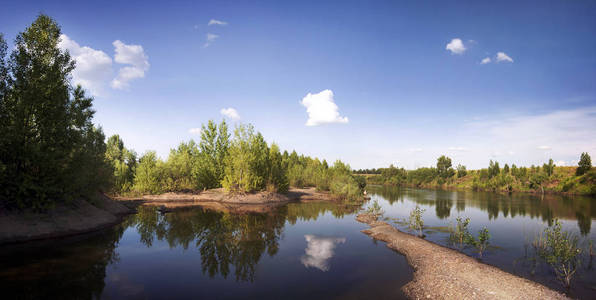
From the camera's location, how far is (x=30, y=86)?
1738cm

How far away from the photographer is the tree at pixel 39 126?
16.5 m

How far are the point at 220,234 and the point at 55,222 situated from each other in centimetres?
1165

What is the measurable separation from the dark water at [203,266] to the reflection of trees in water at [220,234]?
0.24 ft

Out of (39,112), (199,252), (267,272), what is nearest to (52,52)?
(39,112)

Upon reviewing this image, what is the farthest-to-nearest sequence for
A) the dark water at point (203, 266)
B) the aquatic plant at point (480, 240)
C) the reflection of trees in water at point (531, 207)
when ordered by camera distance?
the reflection of trees in water at point (531, 207)
the aquatic plant at point (480, 240)
the dark water at point (203, 266)

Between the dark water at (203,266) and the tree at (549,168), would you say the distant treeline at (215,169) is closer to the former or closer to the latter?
the dark water at (203,266)

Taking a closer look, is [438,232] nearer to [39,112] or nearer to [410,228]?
[410,228]

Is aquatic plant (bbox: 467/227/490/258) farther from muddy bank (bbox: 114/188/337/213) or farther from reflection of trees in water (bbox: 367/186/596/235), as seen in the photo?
muddy bank (bbox: 114/188/337/213)

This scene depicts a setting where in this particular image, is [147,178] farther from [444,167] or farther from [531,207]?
[444,167]

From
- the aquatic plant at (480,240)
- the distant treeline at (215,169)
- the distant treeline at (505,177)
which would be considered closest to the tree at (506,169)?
the distant treeline at (505,177)

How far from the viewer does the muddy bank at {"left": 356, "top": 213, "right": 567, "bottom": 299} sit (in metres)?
10.4

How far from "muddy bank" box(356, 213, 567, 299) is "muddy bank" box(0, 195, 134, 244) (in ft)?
74.8

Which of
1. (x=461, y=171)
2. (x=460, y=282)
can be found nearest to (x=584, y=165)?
(x=461, y=171)

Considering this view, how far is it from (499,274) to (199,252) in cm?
1687
